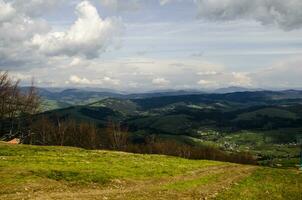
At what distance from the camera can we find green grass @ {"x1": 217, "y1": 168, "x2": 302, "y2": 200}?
43250 millimetres

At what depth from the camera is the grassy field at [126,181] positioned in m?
35.3

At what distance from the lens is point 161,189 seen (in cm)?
4041

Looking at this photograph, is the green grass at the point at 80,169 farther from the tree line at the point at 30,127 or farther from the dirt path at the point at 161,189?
the tree line at the point at 30,127

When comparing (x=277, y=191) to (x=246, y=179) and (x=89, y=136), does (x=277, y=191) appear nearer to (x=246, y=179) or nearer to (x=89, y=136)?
(x=246, y=179)

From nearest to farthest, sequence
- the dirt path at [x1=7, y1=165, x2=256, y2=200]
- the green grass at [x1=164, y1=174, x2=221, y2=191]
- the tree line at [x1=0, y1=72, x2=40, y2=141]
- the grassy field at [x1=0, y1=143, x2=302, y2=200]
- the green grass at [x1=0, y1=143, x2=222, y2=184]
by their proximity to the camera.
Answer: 1. the dirt path at [x1=7, y1=165, x2=256, y2=200]
2. the grassy field at [x1=0, y1=143, x2=302, y2=200]
3. the green grass at [x1=0, y1=143, x2=222, y2=184]
4. the green grass at [x1=164, y1=174, x2=221, y2=191]
5. the tree line at [x1=0, y1=72, x2=40, y2=141]

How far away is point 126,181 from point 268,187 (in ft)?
59.0

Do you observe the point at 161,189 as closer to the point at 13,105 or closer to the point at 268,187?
the point at 268,187

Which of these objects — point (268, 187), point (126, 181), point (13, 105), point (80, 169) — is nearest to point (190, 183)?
point (126, 181)

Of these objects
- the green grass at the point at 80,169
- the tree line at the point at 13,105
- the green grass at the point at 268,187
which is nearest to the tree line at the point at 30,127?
the tree line at the point at 13,105

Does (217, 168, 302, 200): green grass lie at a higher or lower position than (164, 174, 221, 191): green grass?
lower

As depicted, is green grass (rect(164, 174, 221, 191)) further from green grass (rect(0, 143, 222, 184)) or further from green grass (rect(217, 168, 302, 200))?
green grass (rect(0, 143, 222, 184))

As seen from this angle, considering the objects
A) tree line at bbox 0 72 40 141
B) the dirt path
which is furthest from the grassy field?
tree line at bbox 0 72 40 141

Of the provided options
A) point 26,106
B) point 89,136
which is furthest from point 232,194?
point 89,136

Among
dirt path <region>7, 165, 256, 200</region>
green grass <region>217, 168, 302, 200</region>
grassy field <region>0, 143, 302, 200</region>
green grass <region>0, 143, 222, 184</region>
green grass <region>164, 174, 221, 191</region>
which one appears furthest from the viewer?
green grass <region>217, 168, 302, 200</region>
